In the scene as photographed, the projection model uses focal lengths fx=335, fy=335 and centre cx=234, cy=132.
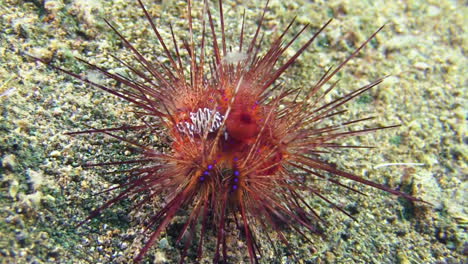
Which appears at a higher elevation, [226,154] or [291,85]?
[291,85]

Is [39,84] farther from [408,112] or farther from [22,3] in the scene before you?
[408,112]

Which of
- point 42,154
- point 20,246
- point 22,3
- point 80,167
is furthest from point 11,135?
point 22,3

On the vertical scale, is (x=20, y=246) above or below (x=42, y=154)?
below

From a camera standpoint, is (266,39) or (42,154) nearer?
(42,154)

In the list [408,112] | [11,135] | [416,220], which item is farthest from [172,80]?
[408,112]

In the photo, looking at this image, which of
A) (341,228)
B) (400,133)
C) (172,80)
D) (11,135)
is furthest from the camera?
(400,133)

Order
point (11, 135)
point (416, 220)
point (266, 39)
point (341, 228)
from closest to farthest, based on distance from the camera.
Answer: point (11, 135) → point (341, 228) → point (416, 220) → point (266, 39)

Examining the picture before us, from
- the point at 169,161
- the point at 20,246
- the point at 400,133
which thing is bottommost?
the point at 20,246

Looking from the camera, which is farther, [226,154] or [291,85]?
[291,85]
